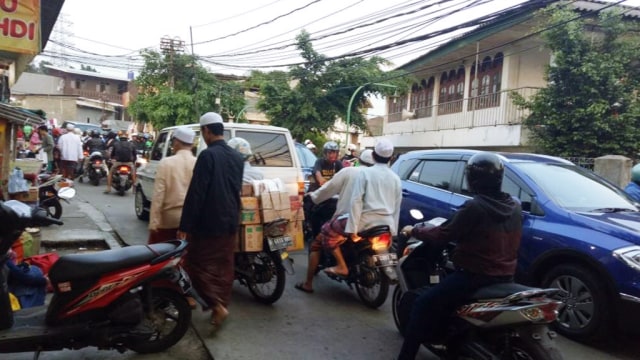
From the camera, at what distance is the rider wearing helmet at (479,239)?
3.05 m

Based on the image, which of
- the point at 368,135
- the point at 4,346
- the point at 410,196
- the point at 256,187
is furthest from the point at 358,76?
the point at 4,346

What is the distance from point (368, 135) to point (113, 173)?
16.7 metres

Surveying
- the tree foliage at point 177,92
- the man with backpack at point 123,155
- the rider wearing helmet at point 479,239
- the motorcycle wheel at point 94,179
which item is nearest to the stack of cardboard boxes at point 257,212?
the rider wearing helmet at point 479,239

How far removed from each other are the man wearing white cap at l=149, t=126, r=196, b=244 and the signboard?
2188 mm

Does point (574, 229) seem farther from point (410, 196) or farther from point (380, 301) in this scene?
point (410, 196)

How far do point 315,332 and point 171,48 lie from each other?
1005 inches

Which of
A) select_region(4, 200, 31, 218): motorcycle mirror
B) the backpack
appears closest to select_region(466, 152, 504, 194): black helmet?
select_region(4, 200, 31, 218): motorcycle mirror

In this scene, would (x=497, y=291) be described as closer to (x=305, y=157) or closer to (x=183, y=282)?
(x=183, y=282)

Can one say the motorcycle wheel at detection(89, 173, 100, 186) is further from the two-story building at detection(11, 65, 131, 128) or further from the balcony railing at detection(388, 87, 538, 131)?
the two-story building at detection(11, 65, 131, 128)

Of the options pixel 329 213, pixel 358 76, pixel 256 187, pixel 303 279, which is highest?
pixel 358 76

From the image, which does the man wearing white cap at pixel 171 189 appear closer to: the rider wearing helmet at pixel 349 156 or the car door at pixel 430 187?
the car door at pixel 430 187

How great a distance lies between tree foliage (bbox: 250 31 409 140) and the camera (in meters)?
21.3

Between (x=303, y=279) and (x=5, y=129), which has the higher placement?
(x=5, y=129)

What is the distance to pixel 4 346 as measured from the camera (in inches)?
122
